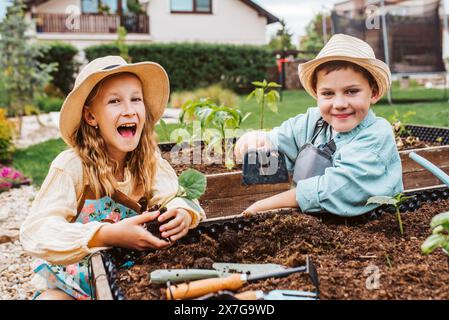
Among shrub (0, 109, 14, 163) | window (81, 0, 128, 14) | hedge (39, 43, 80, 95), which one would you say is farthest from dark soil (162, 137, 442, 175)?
window (81, 0, 128, 14)

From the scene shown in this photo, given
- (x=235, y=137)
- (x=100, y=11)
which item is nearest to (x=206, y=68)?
(x=100, y=11)

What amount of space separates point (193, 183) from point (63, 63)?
1471 centimetres

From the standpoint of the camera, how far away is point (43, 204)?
177cm

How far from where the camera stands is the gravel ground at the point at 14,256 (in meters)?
2.97

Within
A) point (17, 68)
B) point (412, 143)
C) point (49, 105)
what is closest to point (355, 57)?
point (412, 143)

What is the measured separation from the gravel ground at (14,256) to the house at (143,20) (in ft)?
52.3

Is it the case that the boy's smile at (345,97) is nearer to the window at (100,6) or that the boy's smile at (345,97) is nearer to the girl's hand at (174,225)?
the girl's hand at (174,225)

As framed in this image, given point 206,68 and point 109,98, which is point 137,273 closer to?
point 109,98

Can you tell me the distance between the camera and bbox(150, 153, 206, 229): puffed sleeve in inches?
72.3


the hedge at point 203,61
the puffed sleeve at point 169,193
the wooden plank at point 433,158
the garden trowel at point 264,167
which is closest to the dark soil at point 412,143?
the wooden plank at point 433,158

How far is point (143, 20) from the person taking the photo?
20656 millimetres

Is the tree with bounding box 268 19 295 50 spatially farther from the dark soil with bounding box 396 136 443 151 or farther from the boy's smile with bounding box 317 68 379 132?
the boy's smile with bounding box 317 68 379 132

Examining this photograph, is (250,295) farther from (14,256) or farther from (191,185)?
(14,256)

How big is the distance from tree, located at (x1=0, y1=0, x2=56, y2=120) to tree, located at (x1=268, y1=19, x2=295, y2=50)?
13060mm
